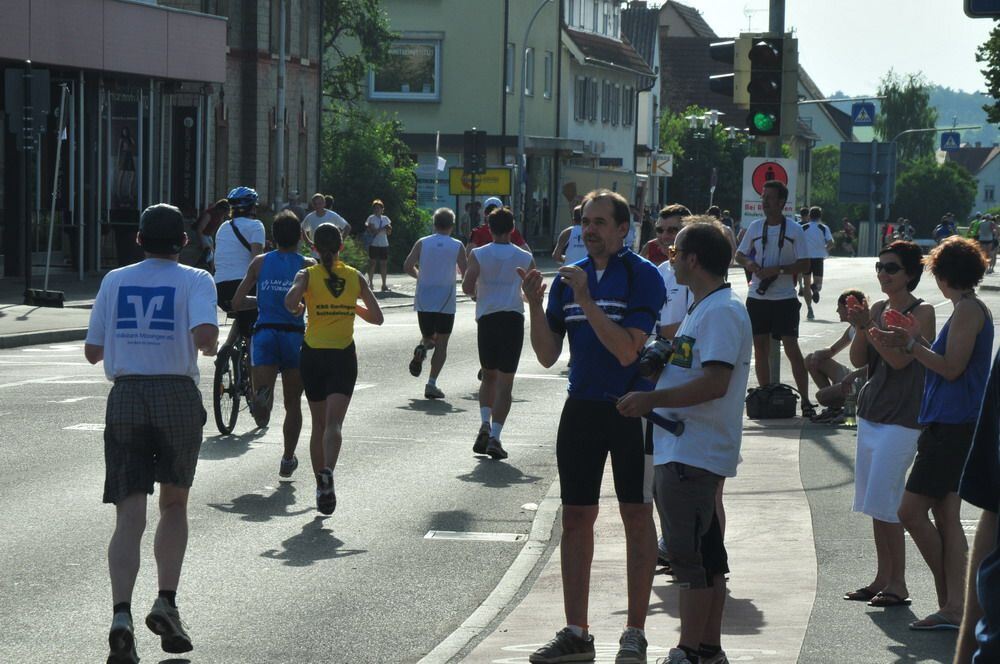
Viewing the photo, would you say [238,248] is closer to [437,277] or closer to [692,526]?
[437,277]

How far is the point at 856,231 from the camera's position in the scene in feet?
305

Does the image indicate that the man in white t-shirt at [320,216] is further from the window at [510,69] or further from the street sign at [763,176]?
the window at [510,69]

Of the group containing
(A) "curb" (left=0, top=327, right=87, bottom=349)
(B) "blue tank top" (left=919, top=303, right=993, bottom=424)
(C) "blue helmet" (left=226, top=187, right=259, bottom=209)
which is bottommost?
(A) "curb" (left=0, top=327, right=87, bottom=349)

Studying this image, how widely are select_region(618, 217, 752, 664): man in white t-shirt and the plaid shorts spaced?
1.93 meters

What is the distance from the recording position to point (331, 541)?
9734 millimetres

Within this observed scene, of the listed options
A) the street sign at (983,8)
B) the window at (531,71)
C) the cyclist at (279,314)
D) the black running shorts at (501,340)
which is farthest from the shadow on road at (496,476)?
the window at (531,71)

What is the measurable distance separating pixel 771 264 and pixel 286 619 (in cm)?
793

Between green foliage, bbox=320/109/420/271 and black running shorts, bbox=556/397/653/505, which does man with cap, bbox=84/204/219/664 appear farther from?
green foliage, bbox=320/109/420/271

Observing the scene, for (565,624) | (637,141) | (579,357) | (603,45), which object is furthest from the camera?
(637,141)

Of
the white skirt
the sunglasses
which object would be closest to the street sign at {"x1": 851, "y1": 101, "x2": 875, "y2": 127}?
the sunglasses

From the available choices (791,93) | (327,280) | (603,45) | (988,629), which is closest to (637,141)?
(603,45)

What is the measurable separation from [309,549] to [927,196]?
95.8 meters

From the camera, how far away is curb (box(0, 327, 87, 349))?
69.4ft

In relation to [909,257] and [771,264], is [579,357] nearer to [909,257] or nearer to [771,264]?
[909,257]
